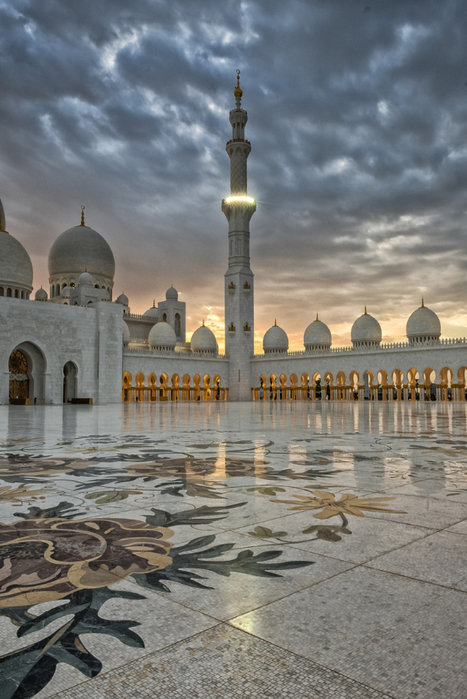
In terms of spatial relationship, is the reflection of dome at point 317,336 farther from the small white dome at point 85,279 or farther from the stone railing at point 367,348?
the small white dome at point 85,279

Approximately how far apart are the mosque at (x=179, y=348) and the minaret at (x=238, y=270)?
0.26 feet

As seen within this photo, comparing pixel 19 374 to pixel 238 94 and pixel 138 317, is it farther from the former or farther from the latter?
pixel 238 94

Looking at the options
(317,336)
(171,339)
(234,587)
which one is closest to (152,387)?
(171,339)

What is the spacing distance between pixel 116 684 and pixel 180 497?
1684 millimetres

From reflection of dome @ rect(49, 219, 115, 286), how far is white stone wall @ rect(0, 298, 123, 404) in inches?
352

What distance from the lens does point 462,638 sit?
1201 mm

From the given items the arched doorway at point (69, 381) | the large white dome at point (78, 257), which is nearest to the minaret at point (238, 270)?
the large white dome at point (78, 257)

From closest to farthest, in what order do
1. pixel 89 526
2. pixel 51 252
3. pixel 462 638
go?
pixel 462 638
pixel 89 526
pixel 51 252

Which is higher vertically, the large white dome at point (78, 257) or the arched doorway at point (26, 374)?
the large white dome at point (78, 257)

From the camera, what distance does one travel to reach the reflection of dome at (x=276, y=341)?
41656 mm

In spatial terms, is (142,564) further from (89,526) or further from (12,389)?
(12,389)

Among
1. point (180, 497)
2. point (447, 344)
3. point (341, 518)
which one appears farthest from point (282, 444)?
point (447, 344)

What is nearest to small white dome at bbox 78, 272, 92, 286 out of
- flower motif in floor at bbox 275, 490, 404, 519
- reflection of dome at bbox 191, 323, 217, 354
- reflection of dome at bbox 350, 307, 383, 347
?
reflection of dome at bbox 191, 323, 217, 354

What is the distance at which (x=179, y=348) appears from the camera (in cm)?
4338
